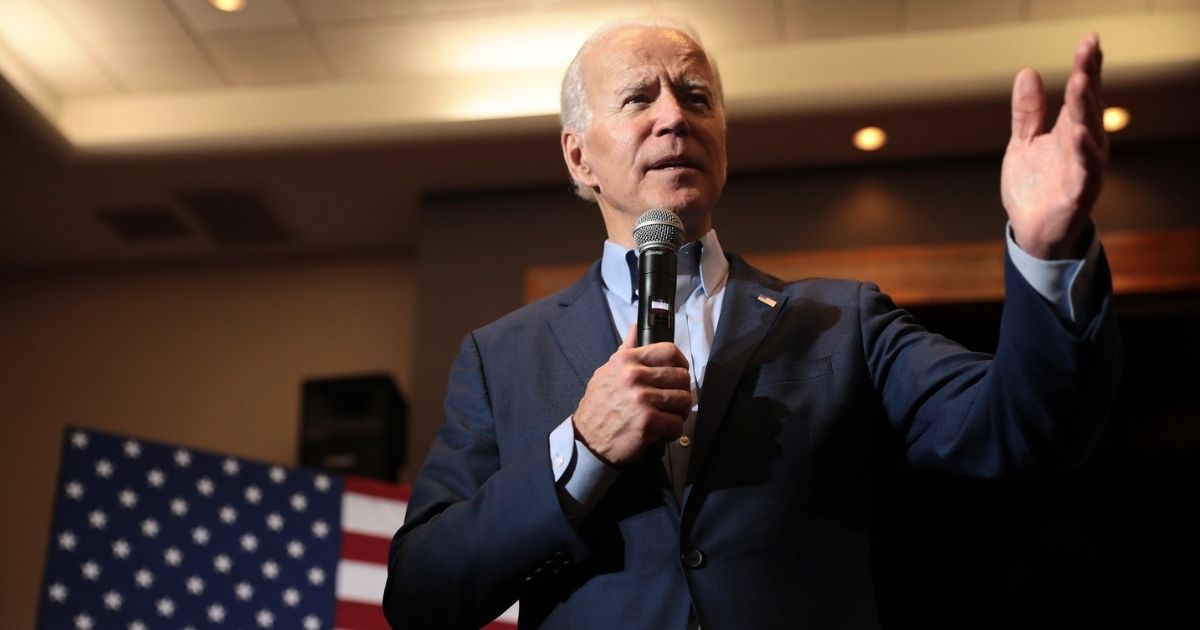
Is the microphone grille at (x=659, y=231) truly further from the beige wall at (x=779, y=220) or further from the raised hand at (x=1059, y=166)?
the beige wall at (x=779, y=220)

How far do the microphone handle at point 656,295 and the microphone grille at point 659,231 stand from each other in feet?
0.10

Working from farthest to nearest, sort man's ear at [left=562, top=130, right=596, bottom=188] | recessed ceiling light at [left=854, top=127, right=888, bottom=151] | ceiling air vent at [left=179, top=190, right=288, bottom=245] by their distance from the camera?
1. ceiling air vent at [left=179, top=190, right=288, bottom=245]
2. recessed ceiling light at [left=854, top=127, right=888, bottom=151]
3. man's ear at [left=562, top=130, right=596, bottom=188]

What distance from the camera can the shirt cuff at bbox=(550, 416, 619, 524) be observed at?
134cm

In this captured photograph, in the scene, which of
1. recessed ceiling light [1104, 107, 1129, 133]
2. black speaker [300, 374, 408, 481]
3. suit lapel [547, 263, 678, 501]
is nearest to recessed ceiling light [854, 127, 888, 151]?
recessed ceiling light [1104, 107, 1129, 133]

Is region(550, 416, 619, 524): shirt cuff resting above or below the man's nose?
below

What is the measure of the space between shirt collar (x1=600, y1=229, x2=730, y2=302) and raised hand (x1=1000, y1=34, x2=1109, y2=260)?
0.54m

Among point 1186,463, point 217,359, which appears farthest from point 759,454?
point 217,359

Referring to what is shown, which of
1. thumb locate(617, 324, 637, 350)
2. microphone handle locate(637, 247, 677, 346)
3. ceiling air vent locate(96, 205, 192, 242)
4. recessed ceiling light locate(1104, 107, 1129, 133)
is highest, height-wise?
recessed ceiling light locate(1104, 107, 1129, 133)

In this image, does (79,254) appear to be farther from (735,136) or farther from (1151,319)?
(1151,319)

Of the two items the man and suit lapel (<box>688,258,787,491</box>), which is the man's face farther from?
suit lapel (<box>688,258,787,491</box>)

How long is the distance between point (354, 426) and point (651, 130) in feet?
12.2

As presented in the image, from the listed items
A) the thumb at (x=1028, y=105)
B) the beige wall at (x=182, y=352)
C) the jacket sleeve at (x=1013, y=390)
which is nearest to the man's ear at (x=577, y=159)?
the jacket sleeve at (x=1013, y=390)

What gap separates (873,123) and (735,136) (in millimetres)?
557

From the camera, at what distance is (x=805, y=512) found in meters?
1.39
